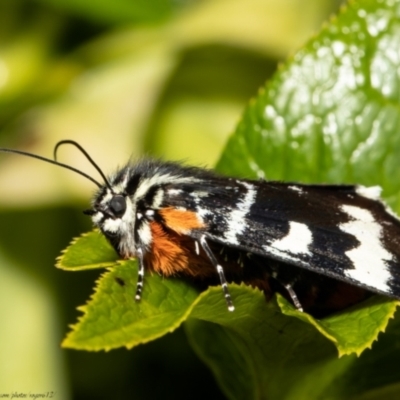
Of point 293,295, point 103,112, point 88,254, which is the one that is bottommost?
point 293,295

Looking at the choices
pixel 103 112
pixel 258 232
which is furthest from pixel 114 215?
pixel 103 112

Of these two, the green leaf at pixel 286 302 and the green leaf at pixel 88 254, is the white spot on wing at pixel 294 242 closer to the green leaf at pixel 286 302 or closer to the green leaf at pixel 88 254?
the green leaf at pixel 286 302

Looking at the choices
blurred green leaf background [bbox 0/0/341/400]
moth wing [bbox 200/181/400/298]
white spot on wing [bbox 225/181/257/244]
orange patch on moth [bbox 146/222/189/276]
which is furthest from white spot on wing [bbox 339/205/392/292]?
blurred green leaf background [bbox 0/0/341/400]

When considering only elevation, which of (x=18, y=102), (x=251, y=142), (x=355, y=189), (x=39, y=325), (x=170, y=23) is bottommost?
(x=39, y=325)

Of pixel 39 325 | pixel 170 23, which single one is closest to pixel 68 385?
pixel 39 325

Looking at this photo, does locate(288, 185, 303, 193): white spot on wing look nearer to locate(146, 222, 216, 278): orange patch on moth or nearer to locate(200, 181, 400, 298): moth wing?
locate(200, 181, 400, 298): moth wing

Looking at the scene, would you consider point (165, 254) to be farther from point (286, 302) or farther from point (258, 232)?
point (286, 302)

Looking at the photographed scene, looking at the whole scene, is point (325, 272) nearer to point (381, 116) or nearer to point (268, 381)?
point (268, 381)
